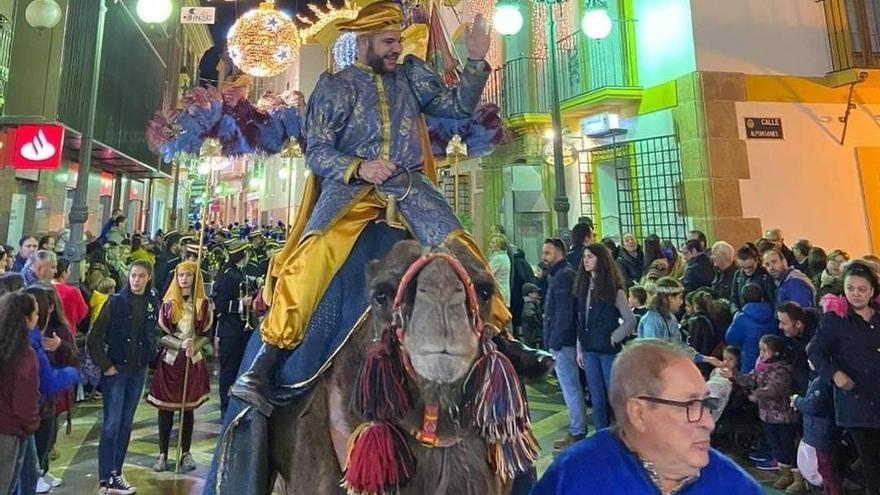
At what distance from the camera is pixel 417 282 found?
5.44ft

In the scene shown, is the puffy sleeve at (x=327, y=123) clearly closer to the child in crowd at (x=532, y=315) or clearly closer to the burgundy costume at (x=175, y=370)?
the burgundy costume at (x=175, y=370)

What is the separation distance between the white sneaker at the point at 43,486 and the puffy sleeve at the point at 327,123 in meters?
4.09

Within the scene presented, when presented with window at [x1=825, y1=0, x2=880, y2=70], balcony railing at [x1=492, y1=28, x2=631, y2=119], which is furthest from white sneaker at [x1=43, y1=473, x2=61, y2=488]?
window at [x1=825, y1=0, x2=880, y2=70]

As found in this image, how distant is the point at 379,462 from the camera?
168 centimetres

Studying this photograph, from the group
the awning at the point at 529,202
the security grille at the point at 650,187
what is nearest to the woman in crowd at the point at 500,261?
the security grille at the point at 650,187

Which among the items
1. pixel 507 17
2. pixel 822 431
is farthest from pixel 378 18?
pixel 507 17

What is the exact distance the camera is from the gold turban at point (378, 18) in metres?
2.65

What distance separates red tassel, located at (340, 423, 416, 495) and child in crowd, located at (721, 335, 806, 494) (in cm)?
397

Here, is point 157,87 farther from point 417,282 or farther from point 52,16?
point 417,282

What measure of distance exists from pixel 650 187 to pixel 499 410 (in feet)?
33.7

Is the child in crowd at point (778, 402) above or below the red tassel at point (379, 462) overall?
below

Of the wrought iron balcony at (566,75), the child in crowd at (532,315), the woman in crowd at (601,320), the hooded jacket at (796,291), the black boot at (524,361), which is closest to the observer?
the black boot at (524,361)

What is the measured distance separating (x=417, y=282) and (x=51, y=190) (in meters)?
14.6

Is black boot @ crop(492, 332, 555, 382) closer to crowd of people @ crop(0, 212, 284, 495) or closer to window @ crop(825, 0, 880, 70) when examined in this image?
crowd of people @ crop(0, 212, 284, 495)
